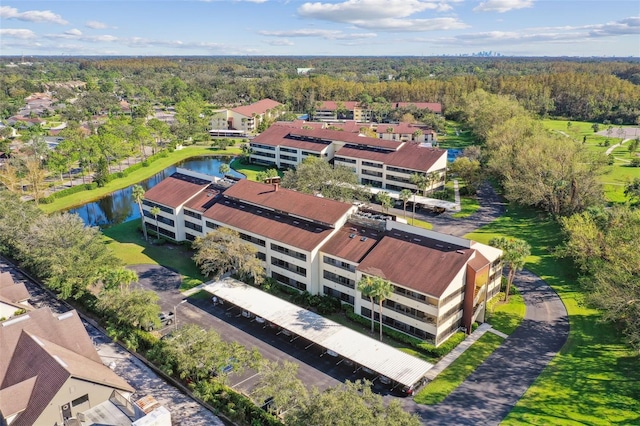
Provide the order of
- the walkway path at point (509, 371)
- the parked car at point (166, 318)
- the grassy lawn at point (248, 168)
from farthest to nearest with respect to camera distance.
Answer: the grassy lawn at point (248, 168) → the parked car at point (166, 318) → the walkway path at point (509, 371)

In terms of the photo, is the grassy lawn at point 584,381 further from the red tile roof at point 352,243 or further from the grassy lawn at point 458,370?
the red tile roof at point 352,243

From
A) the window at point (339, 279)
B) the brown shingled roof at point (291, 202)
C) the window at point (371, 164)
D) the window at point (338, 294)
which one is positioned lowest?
the window at point (338, 294)

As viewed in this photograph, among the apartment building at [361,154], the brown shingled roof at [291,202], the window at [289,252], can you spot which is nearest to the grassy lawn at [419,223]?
the apartment building at [361,154]

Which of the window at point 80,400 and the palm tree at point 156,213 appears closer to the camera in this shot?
the window at point 80,400

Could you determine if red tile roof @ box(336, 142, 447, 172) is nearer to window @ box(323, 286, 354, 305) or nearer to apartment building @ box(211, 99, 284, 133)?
window @ box(323, 286, 354, 305)

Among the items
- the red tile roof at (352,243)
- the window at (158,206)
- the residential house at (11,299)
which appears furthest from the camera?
the window at (158,206)

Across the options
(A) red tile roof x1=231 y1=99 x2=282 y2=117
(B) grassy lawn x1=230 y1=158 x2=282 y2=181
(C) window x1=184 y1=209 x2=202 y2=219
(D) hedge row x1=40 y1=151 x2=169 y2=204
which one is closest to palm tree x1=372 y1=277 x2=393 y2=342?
(C) window x1=184 y1=209 x2=202 y2=219
